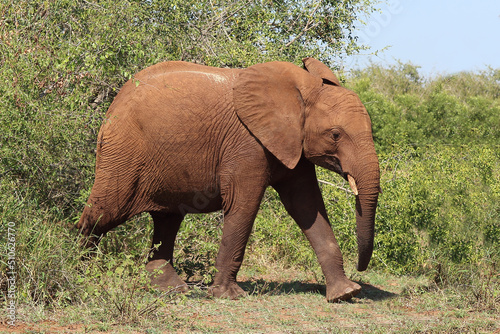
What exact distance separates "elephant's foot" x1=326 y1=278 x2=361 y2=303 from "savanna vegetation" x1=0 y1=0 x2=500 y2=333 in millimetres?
112

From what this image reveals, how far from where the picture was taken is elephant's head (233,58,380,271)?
22.4 feet

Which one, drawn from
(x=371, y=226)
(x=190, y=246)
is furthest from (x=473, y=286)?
(x=190, y=246)

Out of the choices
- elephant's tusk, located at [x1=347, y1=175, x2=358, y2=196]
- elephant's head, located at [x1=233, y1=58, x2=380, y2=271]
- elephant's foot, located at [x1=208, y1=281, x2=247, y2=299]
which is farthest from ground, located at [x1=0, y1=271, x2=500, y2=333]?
elephant's tusk, located at [x1=347, y1=175, x2=358, y2=196]

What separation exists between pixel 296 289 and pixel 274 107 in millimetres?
2135

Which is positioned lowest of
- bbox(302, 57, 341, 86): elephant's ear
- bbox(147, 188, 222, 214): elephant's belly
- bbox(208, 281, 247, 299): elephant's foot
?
bbox(208, 281, 247, 299): elephant's foot

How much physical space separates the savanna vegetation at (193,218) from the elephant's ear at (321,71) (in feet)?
6.00

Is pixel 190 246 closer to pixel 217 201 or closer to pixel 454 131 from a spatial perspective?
pixel 217 201

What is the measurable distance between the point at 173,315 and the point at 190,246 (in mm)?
2594

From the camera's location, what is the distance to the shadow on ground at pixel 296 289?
A: 760 cm

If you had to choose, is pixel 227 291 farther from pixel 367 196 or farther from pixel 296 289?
pixel 367 196

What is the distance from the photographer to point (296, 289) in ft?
26.1

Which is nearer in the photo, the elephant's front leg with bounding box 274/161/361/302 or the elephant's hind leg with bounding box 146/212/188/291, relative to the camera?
the elephant's front leg with bounding box 274/161/361/302

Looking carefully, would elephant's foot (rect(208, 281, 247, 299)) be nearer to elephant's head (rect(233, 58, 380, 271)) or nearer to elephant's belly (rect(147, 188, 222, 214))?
elephant's belly (rect(147, 188, 222, 214))

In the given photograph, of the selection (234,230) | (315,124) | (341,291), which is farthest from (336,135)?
(341,291)
